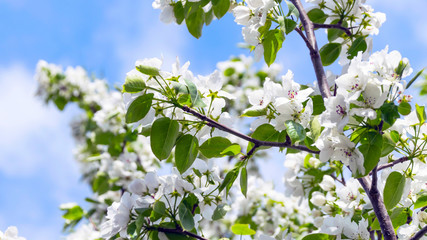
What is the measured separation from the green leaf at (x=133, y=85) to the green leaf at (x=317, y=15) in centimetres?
91

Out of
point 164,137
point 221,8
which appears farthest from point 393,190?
point 221,8

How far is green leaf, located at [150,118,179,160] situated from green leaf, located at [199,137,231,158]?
0.48ft

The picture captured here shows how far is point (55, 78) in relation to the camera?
255 inches

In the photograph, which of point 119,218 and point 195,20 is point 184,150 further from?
point 195,20

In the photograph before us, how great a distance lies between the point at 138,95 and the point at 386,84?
0.80 metres

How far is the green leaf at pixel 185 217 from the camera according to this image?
1.66 metres

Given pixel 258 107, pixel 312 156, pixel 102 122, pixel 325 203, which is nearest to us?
pixel 258 107

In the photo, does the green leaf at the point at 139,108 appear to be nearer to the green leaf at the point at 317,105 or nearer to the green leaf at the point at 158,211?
the green leaf at the point at 158,211

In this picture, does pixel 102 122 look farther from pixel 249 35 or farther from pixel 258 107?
pixel 258 107

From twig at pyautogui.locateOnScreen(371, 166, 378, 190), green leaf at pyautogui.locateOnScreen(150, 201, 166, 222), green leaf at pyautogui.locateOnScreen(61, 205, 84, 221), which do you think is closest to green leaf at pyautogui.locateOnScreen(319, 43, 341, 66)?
twig at pyautogui.locateOnScreen(371, 166, 378, 190)

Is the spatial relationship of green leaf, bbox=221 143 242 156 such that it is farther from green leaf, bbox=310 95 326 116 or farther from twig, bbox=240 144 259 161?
green leaf, bbox=310 95 326 116

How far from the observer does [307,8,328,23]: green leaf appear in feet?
6.66

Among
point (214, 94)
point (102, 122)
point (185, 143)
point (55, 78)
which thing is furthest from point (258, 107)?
point (55, 78)

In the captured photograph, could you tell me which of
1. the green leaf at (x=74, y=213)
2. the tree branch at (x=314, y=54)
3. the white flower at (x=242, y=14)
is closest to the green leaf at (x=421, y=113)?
the tree branch at (x=314, y=54)
